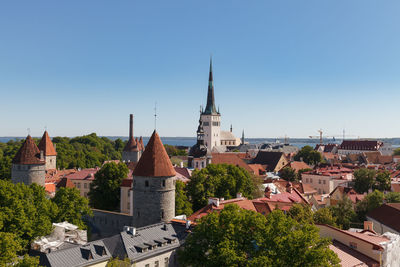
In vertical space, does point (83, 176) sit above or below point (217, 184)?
below

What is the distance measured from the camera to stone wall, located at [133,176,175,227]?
36.1 meters

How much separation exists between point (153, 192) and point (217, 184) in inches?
519

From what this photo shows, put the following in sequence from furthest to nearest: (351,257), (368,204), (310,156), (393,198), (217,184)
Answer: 1. (310,156)
2. (393,198)
3. (217,184)
4. (368,204)
5. (351,257)

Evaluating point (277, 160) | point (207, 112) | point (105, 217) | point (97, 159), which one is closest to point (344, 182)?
point (277, 160)

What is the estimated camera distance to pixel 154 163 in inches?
1452

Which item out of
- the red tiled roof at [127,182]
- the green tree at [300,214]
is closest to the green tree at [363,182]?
the green tree at [300,214]

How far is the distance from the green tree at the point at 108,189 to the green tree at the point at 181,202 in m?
8.83

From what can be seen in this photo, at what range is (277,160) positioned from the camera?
316ft

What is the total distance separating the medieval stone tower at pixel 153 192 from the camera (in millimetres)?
36125

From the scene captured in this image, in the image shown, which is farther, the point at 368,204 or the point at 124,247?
the point at 368,204

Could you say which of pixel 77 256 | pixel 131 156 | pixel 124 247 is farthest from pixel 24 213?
pixel 131 156

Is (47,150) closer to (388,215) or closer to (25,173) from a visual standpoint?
(25,173)

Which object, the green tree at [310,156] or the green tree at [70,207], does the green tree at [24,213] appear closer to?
the green tree at [70,207]

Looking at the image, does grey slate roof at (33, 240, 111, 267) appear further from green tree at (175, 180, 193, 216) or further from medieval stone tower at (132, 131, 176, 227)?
green tree at (175, 180, 193, 216)
